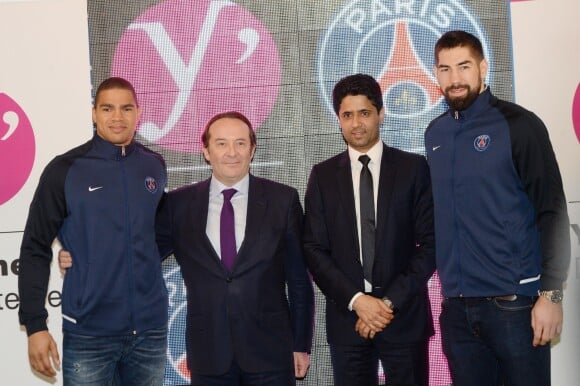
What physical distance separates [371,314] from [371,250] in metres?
0.33

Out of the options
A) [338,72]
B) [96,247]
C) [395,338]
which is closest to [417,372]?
[395,338]

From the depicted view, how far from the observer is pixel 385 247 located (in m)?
3.39

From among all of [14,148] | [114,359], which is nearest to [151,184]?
[114,359]

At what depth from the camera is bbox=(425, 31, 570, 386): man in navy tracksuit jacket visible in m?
3.06

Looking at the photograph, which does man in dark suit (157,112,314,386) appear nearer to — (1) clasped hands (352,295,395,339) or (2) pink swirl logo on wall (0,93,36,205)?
(1) clasped hands (352,295,395,339)

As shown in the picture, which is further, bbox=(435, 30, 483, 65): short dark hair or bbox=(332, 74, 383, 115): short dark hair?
bbox=(332, 74, 383, 115): short dark hair

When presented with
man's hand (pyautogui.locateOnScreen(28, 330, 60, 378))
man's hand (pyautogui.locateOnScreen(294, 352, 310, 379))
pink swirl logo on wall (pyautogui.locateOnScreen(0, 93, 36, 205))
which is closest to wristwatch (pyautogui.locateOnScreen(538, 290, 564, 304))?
man's hand (pyautogui.locateOnScreen(294, 352, 310, 379))

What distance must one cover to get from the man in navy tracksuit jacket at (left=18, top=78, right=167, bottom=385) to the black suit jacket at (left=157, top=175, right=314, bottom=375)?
0.18 metres

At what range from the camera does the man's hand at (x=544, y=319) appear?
3.01 meters

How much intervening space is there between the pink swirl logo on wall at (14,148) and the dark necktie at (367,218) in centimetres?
208

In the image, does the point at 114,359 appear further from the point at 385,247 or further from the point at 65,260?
the point at 385,247

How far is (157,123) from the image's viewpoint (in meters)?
4.40

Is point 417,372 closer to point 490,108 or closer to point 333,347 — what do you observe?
point 333,347

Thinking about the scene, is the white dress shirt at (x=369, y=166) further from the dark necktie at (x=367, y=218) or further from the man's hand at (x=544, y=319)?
the man's hand at (x=544, y=319)
